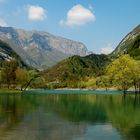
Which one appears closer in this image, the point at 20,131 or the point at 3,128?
the point at 20,131

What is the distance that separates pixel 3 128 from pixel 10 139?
907 cm

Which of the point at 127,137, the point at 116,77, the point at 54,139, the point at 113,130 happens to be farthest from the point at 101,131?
the point at 116,77

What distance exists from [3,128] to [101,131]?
11659 millimetres

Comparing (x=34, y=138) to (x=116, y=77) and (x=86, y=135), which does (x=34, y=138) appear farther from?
(x=116, y=77)

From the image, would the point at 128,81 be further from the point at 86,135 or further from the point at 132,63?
the point at 86,135

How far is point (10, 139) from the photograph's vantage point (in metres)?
32.0

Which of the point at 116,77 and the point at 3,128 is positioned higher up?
the point at 116,77

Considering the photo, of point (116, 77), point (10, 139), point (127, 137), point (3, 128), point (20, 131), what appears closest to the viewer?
point (10, 139)

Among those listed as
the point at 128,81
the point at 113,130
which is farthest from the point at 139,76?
the point at 113,130

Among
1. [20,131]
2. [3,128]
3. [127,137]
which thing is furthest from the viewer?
[3,128]

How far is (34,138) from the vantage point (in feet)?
108

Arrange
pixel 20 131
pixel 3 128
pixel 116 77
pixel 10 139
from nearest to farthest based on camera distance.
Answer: pixel 10 139
pixel 20 131
pixel 3 128
pixel 116 77

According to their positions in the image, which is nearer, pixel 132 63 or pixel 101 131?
pixel 101 131

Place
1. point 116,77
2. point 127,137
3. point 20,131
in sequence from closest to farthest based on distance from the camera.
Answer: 1. point 127,137
2. point 20,131
3. point 116,77
